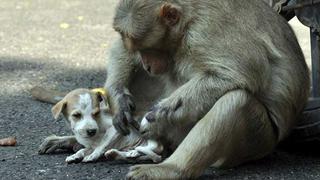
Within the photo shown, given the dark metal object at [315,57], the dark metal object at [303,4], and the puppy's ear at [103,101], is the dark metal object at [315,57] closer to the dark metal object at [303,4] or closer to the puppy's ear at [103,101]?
the dark metal object at [303,4]

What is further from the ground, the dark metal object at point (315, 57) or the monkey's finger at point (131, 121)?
the dark metal object at point (315, 57)

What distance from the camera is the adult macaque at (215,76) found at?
5234 mm

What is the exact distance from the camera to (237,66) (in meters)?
5.37

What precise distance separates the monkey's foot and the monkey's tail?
2463 millimetres

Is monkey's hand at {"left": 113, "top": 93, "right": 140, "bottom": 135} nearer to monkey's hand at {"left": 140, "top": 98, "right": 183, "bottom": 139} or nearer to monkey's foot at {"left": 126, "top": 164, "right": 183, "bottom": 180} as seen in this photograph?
monkey's hand at {"left": 140, "top": 98, "right": 183, "bottom": 139}

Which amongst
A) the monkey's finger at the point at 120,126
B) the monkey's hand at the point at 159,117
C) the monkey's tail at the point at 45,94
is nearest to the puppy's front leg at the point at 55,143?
the monkey's finger at the point at 120,126

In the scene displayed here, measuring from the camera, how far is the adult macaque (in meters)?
5.23

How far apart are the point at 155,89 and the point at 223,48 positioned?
931 mm

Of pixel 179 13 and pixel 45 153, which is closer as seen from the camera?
pixel 179 13

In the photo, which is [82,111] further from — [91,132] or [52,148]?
[52,148]

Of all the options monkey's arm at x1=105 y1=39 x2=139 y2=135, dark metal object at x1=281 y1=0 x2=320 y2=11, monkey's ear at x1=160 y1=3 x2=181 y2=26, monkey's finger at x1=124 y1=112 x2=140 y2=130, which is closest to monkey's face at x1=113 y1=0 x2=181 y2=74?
monkey's ear at x1=160 y1=3 x2=181 y2=26

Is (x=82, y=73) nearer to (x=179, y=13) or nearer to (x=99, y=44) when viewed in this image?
(x=99, y=44)

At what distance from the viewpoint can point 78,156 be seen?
19.1 ft

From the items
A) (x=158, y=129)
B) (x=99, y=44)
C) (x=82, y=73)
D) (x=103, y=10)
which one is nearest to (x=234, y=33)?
(x=158, y=129)
